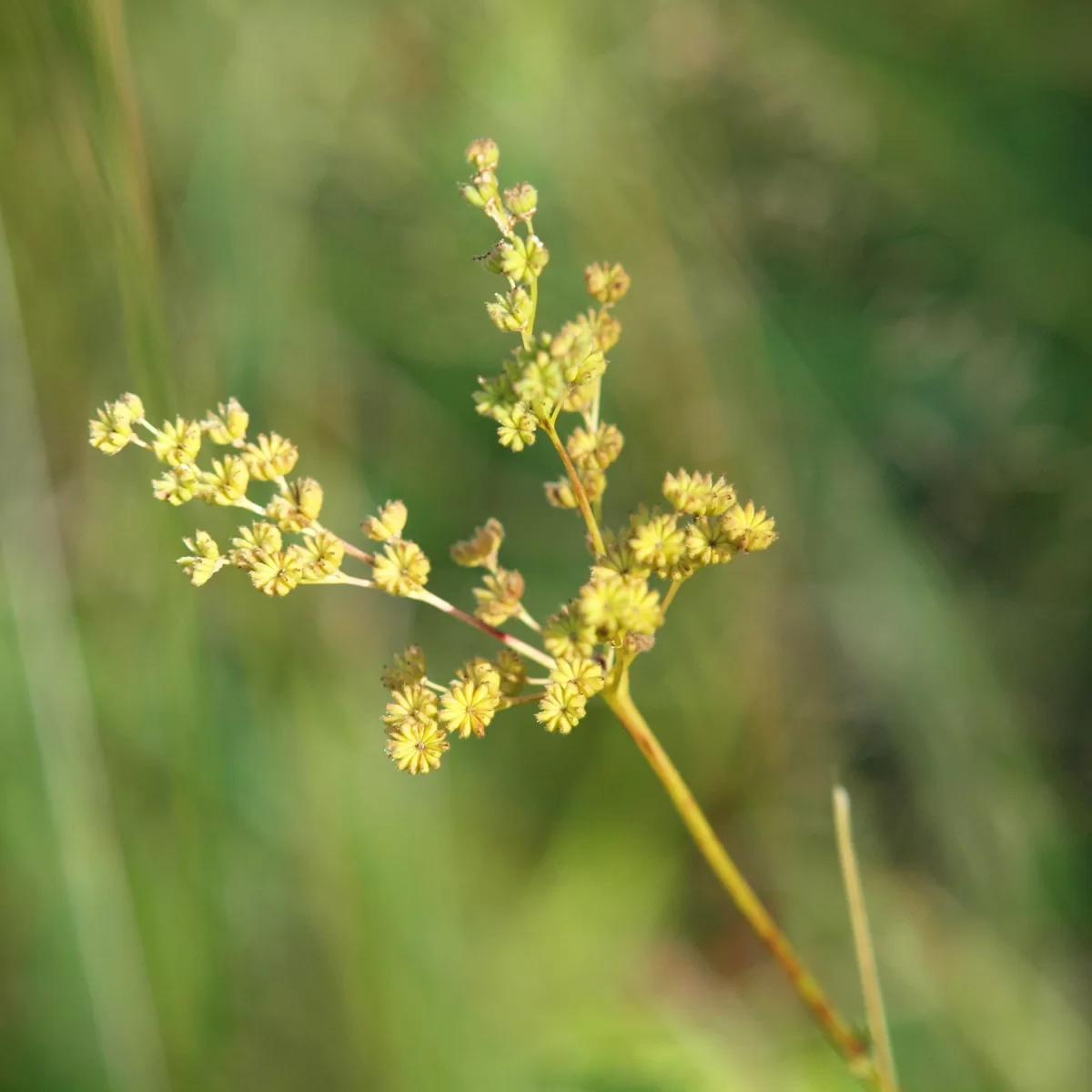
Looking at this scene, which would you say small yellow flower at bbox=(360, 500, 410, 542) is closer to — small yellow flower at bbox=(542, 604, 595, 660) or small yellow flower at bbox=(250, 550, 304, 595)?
small yellow flower at bbox=(250, 550, 304, 595)

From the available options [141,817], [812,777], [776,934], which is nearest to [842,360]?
[812,777]

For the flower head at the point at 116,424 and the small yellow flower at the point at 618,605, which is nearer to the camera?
the small yellow flower at the point at 618,605

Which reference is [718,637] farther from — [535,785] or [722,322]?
[722,322]

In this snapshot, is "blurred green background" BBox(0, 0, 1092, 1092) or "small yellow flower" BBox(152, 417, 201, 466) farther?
"blurred green background" BBox(0, 0, 1092, 1092)

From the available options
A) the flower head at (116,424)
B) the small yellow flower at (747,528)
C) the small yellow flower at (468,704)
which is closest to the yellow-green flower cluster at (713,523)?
the small yellow flower at (747,528)

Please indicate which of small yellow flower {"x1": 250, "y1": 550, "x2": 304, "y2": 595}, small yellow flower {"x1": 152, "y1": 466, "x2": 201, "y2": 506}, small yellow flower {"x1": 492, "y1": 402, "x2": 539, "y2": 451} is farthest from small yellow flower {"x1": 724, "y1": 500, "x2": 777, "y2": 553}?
small yellow flower {"x1": 152, "y1": 466, "x2": 201, "y2": 506}

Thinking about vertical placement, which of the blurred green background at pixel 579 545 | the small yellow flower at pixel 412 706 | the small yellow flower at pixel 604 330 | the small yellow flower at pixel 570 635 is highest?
the blurred green background at pixel 579 545

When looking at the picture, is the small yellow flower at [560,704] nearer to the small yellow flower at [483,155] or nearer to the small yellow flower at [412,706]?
the small yellow flower at [412,706]
